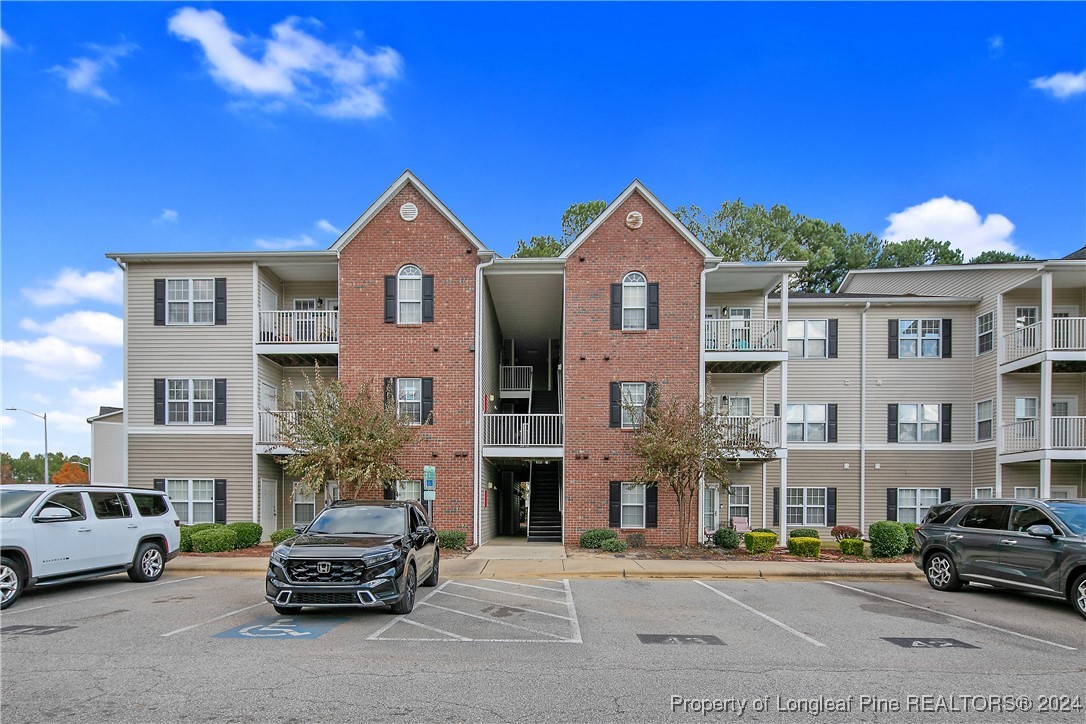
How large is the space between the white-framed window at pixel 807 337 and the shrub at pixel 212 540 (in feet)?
61.1

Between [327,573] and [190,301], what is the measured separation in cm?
1535

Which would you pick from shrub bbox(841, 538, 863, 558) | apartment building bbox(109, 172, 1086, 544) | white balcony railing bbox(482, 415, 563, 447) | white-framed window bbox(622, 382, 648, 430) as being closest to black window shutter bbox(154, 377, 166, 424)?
apartment building bbox(109, 172, 1086, 544)

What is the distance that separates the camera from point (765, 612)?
11.1 m

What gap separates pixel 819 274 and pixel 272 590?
41.2 m

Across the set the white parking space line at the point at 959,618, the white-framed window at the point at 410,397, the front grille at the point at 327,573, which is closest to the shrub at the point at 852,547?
the white parking space line at the point at 959,618

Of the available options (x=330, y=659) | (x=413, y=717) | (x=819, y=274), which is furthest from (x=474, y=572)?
(x=819, y=274)

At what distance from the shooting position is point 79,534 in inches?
464

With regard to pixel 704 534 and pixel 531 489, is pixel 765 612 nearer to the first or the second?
pixel 704 534

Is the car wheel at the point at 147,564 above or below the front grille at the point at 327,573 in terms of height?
below

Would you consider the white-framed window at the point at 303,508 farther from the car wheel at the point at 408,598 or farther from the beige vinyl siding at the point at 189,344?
the car wheel at the point at 408,598

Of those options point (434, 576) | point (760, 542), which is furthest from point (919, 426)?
point (434, 576)

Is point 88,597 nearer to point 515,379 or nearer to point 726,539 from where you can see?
point 726,539

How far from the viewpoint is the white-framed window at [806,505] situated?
24.3 metres

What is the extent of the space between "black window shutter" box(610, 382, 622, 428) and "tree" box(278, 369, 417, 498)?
613 cm
